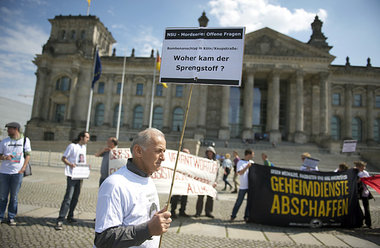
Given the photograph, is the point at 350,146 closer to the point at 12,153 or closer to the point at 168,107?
the point at 12,153

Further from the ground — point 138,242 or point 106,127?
point 106,127

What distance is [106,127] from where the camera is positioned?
120 ft

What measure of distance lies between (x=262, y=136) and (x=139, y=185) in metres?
34.1

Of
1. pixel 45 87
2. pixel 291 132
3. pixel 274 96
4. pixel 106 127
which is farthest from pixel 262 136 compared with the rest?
pixel 45 87

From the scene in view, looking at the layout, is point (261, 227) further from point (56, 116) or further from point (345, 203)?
point (56, 116)

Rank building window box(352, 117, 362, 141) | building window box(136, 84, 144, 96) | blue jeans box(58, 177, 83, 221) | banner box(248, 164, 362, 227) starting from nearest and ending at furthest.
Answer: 1. blue jeans box(58, 177, 83, 221)
2. banner box(248, 164, 362, 227)
3. building window box(352, 117, 362, 141)
4. building window box(136, 84, 144, 96)

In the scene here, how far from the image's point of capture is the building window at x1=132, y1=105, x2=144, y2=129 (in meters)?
37.3

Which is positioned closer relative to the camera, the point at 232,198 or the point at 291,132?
the point at 232,198

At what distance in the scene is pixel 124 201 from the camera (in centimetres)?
161

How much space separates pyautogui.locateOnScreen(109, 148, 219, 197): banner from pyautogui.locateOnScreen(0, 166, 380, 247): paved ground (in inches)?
33.0

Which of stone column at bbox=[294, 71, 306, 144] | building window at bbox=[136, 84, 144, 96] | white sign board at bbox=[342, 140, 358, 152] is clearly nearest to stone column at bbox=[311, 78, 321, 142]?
stone column at bbox=[294, 71, 306, 144]

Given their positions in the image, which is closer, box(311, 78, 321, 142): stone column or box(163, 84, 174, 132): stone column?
box(311, 78, 321, 142): stone column

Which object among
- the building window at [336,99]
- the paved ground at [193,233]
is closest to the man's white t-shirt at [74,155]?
the paved ground at [193,233]

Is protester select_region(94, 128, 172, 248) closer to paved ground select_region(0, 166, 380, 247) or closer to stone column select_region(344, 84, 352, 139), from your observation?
paved ground select_region(0, 166, 380, 247)
